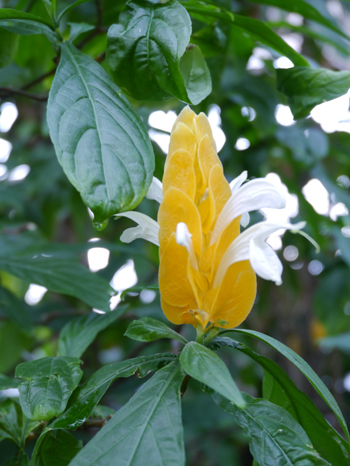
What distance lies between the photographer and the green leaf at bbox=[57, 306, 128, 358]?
0.62 meters

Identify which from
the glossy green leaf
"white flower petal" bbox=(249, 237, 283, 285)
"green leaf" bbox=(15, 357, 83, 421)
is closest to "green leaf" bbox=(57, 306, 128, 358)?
the glossy green leaf

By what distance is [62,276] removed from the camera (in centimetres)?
79

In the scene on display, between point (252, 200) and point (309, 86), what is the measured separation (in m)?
0.24

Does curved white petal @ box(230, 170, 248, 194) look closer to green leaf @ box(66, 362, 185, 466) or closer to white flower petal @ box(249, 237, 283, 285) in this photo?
white flower petal @ box(249, 237, 283, 285)

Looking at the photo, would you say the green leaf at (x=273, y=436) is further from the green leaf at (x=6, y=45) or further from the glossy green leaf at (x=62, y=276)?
the green leaf at (x=6, y=45)

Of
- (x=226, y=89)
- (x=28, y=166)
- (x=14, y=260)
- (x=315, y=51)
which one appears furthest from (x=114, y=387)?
(x=315, y=51)

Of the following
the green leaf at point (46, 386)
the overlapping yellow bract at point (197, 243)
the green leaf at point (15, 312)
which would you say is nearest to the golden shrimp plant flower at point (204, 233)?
the overlapping yellow bract at point (197, 243)

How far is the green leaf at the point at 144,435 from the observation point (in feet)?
1.15

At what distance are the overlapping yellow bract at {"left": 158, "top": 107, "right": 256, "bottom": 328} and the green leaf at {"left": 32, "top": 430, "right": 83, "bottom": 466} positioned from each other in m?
0.18

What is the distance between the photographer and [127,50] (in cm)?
47

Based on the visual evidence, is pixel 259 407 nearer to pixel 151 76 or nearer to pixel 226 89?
pixel 151 76

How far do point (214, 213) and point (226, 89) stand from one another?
75 cm

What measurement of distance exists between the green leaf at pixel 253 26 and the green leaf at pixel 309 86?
0.07 ft

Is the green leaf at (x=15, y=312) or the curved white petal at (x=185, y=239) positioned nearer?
the curved white petal at (x=185, y=239)
